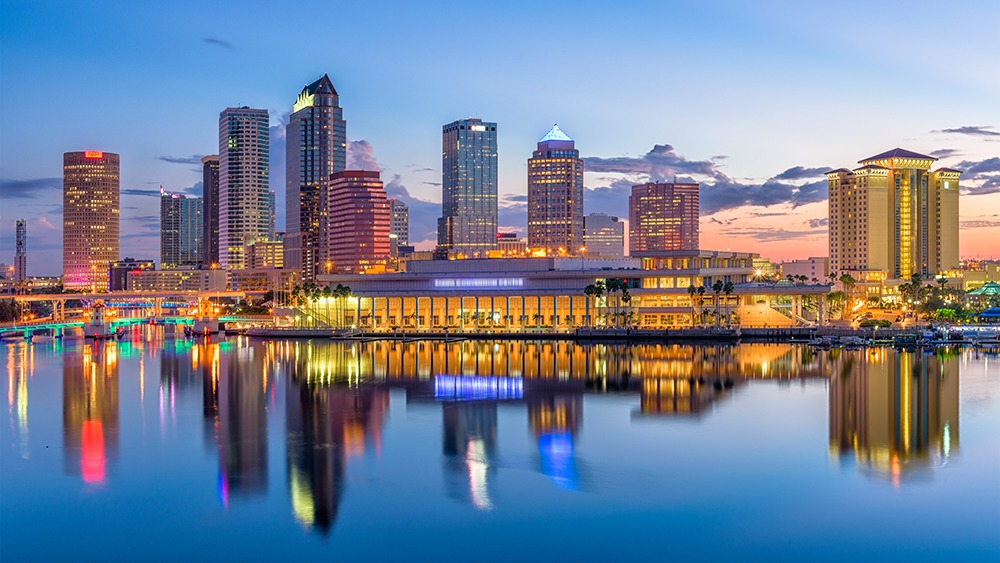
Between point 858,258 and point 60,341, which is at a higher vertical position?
point 858,258

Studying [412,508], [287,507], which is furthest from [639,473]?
[287,507]

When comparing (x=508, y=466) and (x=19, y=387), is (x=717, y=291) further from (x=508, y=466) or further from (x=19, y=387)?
(x=508, y=466)

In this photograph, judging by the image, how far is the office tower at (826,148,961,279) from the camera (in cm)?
19288

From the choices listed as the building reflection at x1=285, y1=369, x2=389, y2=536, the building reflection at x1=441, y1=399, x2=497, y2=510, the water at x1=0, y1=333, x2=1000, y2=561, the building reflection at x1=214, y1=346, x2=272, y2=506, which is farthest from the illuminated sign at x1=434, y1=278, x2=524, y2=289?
the building reflection at x1=441, y1=399, x2=497, y2=510

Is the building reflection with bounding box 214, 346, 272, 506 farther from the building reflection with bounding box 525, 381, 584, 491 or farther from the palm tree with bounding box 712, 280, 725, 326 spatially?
the palm tree with bounding box 712, 280, 725, 326

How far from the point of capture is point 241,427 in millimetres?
47781

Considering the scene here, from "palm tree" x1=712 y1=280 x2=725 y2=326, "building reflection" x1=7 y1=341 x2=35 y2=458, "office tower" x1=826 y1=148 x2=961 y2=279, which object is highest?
"office tower" x1=826 y1=148 x2=961 y2=279

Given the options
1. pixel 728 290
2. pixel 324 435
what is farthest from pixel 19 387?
pixel 728 290

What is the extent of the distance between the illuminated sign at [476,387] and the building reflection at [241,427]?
36.5 feet

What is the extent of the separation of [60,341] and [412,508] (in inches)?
4196

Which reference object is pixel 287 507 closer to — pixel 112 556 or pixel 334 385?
pixel 112 556

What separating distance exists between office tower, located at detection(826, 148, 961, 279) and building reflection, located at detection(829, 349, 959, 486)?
406 ft

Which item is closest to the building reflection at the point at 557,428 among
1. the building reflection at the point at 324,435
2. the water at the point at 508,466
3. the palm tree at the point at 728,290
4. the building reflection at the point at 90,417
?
the water at the point at 508,466

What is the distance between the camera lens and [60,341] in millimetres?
124062
